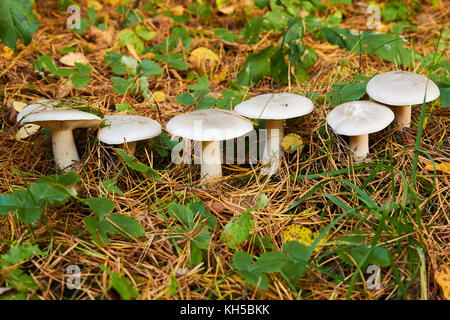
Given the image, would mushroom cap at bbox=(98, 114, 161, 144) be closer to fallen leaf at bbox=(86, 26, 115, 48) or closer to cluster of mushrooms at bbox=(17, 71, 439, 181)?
cluster of mushrooms at bbox=(17, 71, 439, 181)

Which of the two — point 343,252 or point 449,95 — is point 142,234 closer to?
point 343,252

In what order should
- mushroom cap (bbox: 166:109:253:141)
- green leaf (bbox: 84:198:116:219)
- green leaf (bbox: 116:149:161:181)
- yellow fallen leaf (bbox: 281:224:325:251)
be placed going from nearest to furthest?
green leaf (bbox: 84:198:116:219) → yellow fallen leaf (bbox: 281:224:325:251) → mushroom cap (bbox: 166:109:253:141) → green leaf (bbox: 116:149:161:181)

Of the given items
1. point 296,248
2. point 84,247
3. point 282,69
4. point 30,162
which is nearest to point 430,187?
point 296,248

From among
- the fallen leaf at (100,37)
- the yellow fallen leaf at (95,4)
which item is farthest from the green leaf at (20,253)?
the yellow fallen leaf at (95,4)

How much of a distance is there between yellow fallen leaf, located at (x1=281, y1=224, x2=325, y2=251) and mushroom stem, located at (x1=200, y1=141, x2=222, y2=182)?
0.58 meters

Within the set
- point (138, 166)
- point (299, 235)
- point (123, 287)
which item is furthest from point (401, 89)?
point (123, 287)

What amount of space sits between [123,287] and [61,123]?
1140 mm

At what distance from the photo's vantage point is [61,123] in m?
2.19

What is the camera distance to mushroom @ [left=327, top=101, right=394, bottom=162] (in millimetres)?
2016

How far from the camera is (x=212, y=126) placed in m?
1.98

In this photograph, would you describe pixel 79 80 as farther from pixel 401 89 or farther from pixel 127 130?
pixel 401 89

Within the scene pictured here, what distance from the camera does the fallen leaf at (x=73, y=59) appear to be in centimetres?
330

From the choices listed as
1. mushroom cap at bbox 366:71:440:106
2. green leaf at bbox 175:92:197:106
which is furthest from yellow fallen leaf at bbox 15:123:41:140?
mushroom cap at bbox 366:71:440:106

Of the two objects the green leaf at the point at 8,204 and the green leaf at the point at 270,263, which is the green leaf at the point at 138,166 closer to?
the green leaf at the point at 8,204
